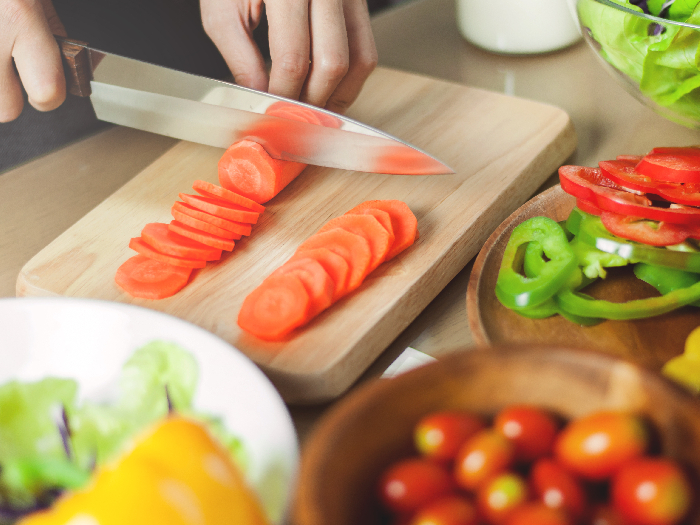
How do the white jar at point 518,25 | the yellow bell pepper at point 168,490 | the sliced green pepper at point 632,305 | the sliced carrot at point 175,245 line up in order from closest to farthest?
1. the yellow bell pepper at point 168,490
2. the sliced green pepper at point 632,305
3. the sliced carrot at point 175,245
4. the white jar at point 518,25

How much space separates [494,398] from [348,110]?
1.21 meters

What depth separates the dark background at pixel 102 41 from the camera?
6.01ft

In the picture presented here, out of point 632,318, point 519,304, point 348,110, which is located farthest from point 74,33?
point 632,318

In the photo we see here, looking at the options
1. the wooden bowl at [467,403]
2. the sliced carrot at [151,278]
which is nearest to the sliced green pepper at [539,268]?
the wooden bowl at [467,403]

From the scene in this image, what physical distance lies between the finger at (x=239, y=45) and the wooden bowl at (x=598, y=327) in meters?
0.77

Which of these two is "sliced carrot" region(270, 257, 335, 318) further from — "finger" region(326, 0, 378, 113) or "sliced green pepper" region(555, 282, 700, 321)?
"finger" region(326, 0, 378, 113)

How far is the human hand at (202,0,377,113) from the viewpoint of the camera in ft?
4.63

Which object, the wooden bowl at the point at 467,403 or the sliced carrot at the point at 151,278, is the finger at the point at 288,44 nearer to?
the sliced carrot at the point at 151,278

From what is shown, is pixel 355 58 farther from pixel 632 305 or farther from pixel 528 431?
pixel 528 431

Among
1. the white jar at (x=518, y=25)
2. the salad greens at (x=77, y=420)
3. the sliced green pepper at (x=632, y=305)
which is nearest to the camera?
the salad greens at (x=77, y=420)

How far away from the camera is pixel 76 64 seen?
1.38m

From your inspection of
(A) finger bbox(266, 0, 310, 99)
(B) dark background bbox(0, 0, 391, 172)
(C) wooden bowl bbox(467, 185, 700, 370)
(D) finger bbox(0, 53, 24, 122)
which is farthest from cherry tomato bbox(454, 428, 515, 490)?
(B) dark background bbox(0, 0, 391, 172)

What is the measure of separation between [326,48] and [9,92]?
2.39ft

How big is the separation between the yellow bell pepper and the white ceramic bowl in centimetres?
19
